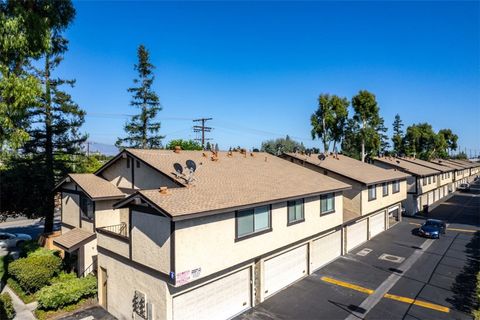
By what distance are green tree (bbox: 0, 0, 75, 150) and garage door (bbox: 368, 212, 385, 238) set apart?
1041 inches

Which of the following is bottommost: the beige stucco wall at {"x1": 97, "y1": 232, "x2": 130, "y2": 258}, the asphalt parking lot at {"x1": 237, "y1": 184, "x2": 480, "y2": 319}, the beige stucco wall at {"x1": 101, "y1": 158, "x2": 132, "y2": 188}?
the asphalt parking lot at {"x1": 237, "y1": 184, "x2": 480, "y2": 319}

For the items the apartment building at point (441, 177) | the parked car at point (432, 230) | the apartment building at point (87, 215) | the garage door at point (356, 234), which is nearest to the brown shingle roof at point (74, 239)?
the apartment building at point (87, 215)

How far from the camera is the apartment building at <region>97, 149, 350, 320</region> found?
11.6m

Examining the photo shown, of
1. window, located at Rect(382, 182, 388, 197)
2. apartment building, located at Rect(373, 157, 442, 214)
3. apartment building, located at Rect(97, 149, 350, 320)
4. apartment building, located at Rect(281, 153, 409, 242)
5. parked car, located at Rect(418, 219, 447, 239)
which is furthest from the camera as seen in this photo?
apartment building, located at Rect(373, 157, 442, 214)

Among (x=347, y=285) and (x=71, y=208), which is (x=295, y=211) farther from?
(x=71, y=208)

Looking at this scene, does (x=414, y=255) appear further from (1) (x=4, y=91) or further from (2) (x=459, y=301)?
(1) (x=4, y=91)

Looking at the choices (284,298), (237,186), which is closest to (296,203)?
(237,186)

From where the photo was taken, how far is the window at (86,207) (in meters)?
18.4

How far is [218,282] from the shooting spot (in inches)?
528

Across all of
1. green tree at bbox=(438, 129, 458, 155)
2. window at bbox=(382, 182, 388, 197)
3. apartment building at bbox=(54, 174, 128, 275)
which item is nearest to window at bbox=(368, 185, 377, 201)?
window at bbox=(382, 182, 388, 197)

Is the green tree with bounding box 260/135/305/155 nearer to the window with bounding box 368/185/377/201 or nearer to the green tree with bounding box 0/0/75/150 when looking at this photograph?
the window with bounding box 368/185/377/201

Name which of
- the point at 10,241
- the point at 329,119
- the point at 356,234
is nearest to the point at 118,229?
the point at 10,241

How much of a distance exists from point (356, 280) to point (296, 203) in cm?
597

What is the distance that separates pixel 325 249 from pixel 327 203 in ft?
10.6
